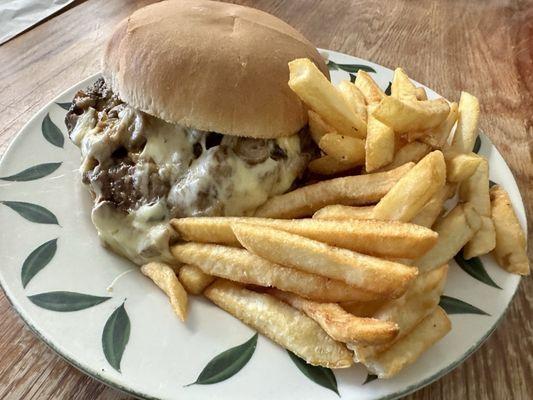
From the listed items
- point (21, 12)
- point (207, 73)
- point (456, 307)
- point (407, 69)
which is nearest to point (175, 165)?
point (207, 73)

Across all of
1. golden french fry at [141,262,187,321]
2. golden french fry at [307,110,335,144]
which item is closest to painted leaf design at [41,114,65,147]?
golden french fry at [141,262,187,321]

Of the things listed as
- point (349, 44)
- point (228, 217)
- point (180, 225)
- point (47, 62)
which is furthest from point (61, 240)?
point (349, 44)

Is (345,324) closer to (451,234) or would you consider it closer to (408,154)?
(451,234)

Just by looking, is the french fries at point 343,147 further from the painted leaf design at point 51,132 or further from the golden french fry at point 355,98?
the painted leaf design at point 51,132

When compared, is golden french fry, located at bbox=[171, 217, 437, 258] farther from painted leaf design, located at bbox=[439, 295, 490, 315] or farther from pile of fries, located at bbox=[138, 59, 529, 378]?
painted leaf design, located at bbox=[439, 295, 490, 315]

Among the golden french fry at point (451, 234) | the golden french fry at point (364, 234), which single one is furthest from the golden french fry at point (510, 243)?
the golden french fry at point (364, 234)

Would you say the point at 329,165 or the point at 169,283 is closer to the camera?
the point at 169,283
